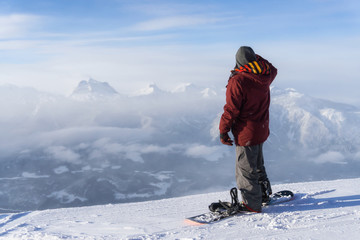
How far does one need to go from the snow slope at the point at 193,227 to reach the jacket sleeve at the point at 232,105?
1653 millimetres

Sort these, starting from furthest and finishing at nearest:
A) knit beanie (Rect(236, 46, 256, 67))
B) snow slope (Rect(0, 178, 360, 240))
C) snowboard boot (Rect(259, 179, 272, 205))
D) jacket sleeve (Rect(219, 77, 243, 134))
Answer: snowboard boot (Rect(259, 179, 272, 205)) → knit beanie (Rect(236, 46, 256, 67)) → jacket sleeve (Rect(219, 77, 243, 134)) → snow slope (Rect(0, 178, 360, 240))

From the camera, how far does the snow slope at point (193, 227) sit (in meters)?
4.81

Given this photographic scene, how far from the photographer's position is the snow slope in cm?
481

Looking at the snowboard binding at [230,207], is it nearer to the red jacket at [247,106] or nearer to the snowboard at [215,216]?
the snowboard at [215,216]

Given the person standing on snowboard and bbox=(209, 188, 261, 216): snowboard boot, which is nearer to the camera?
the person standing on snowboard

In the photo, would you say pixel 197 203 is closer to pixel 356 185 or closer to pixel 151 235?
pixel 151 235

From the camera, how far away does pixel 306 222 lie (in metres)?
5.12

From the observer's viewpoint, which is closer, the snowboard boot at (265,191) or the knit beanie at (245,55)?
the knit beanie at (245,55)

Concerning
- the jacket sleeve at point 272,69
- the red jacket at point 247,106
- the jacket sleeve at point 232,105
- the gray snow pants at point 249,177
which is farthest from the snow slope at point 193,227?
the jacket sleeve at point 272,69

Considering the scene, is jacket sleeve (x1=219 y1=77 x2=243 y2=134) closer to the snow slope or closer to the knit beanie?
the knit beanie

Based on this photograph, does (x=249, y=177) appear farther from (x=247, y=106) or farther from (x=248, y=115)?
(x=247, y=106)

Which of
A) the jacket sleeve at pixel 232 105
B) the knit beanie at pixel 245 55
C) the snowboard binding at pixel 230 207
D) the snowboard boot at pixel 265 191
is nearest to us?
the jacket sleeve at pixel 232 105

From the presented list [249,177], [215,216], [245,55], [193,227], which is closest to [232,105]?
[245,55]

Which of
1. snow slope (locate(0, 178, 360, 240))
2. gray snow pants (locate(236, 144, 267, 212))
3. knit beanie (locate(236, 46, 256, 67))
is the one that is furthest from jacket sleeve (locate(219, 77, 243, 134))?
snow slope (locate(0, 178, 360, 240))
